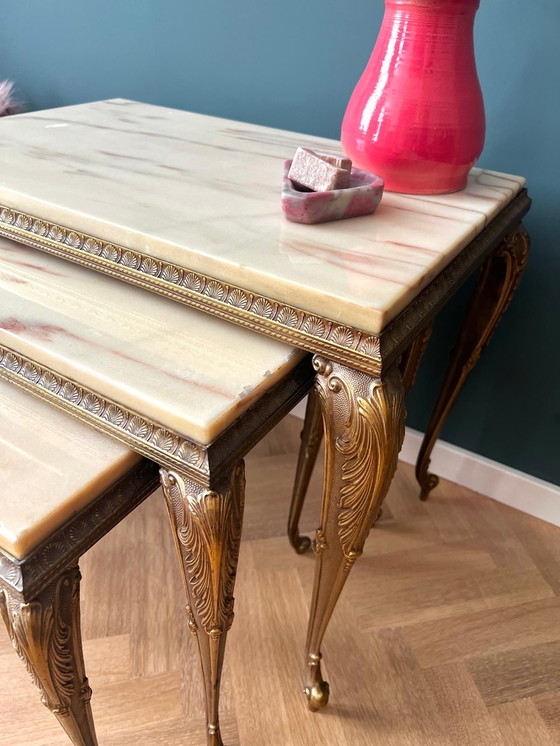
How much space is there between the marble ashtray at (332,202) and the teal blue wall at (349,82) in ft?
1.30

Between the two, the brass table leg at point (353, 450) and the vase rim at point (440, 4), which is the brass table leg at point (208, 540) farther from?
the vase rim at point (440, 4)

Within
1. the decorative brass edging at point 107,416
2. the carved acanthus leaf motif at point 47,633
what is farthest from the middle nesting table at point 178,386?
the carved acanthus leaf motif at point 47,633

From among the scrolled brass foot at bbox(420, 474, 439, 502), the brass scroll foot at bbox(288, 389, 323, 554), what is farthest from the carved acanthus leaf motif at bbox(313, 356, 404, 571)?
the scrolled brass foot at bbox(420, 474, 439, 502)

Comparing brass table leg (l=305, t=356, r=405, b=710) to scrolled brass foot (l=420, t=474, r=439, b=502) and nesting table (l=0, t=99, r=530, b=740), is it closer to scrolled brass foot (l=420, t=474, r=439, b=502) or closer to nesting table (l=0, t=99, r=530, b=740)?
nesting table (l=0, t=99, r=530, b=740)

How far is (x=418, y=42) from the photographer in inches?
23.4

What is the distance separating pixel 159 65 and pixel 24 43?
1.45ft

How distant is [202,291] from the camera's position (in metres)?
0.54

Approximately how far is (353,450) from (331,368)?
3.3 inches

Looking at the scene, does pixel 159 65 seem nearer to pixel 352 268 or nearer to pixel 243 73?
pixel 243 73

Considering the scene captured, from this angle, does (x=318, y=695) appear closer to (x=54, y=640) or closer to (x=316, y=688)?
(x=316, y=688)

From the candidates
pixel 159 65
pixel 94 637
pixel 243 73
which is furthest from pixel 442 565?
pixel 159 65

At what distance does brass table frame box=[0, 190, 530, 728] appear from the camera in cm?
48

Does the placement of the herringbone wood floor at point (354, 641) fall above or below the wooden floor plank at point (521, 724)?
below

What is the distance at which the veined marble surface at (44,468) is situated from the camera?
43 centimetres
